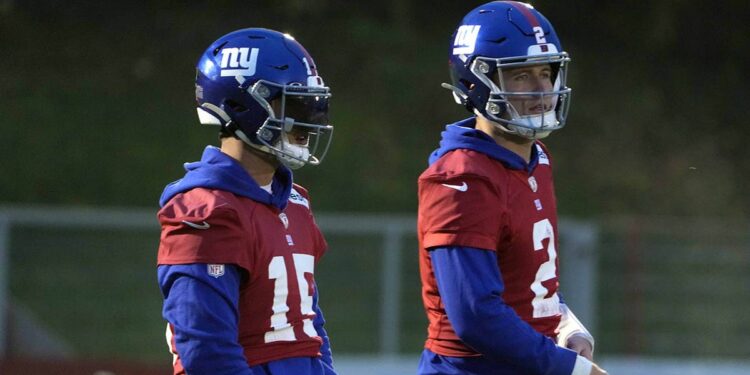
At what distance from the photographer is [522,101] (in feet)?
11.9

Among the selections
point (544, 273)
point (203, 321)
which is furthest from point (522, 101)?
point (203, 321)

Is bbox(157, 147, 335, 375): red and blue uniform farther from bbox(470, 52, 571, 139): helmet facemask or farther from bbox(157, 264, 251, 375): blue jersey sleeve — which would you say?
bbox(470, 52, 571, 139): helmet facemask

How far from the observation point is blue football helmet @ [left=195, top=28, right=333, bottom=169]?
3.31 meters

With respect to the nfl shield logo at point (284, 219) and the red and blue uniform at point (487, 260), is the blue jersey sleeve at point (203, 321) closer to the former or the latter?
the nfl shield logo at point (284, 219)

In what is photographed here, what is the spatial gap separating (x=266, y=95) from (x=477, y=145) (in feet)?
2.16

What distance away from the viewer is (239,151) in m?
3.39

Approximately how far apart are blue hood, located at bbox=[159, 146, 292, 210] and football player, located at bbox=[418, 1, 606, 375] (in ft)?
1.61

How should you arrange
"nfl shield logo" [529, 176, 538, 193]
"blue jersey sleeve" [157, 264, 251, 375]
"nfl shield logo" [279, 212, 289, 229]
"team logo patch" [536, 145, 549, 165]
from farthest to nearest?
1. "team logo patch" [536, 145, 549, 165]
2. "nfl shield logo" [529, 176, 538, 193]
3. "nfl shield logo" [279, 212, 289, 229]
4. "blue jersey sleeve" [157, 264, 251, 375]

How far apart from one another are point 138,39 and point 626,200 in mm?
4612

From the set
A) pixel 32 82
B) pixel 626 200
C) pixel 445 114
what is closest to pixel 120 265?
pixel 32 82

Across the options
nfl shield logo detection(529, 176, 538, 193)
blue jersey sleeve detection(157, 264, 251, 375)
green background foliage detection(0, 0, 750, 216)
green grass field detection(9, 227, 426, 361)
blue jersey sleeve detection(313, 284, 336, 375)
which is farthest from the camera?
green background foliage detection(0, 0, 750, 216)

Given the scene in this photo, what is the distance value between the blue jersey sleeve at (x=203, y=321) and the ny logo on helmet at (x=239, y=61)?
557mm

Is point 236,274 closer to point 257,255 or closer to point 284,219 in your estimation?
point 257,255

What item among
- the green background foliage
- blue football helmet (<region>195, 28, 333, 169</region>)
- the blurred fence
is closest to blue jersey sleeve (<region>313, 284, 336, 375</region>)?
blue football helmet (<region>195, 28, 333, 169</region>)
